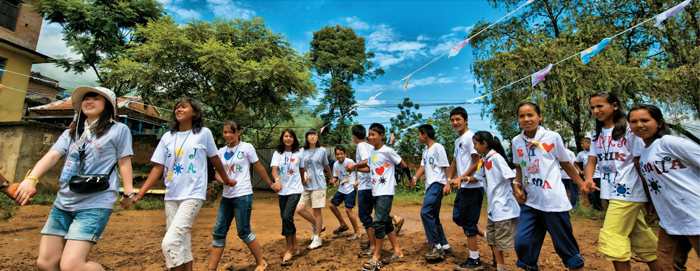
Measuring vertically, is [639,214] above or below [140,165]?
above

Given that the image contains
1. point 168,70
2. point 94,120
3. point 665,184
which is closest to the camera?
point 665,184

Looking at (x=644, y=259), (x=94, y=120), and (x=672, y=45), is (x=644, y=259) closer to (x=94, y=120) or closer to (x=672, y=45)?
(x=94, y=120)

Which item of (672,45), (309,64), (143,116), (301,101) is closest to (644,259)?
(672,45)

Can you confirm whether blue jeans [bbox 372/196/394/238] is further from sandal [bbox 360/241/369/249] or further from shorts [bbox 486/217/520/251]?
shorts [bbox 486/217/520/251]

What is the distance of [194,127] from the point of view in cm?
280

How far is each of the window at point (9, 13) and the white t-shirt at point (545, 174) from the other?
21.3 meters

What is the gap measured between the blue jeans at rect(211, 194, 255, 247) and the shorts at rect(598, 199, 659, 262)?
3.13 metres

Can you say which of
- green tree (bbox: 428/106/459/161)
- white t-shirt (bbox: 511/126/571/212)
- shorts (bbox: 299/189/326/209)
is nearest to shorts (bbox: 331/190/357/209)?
shorts (bbox: 299/189/326/209)

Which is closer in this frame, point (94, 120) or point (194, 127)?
point (94, 120)

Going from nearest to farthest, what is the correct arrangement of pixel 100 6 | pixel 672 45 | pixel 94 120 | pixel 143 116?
pixel 94 120, pixel 672 45, pixel 100 6, pixel 143 116

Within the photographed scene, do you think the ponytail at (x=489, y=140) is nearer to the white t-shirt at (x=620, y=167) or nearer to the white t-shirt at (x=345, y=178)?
the white t-shirt at (x=620, y=167)

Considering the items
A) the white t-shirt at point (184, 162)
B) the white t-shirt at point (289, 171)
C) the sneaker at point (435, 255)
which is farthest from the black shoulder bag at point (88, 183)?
the sneaker at point (435, 255)

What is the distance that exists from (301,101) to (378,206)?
1290cm

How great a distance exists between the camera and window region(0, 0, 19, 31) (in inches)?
548
